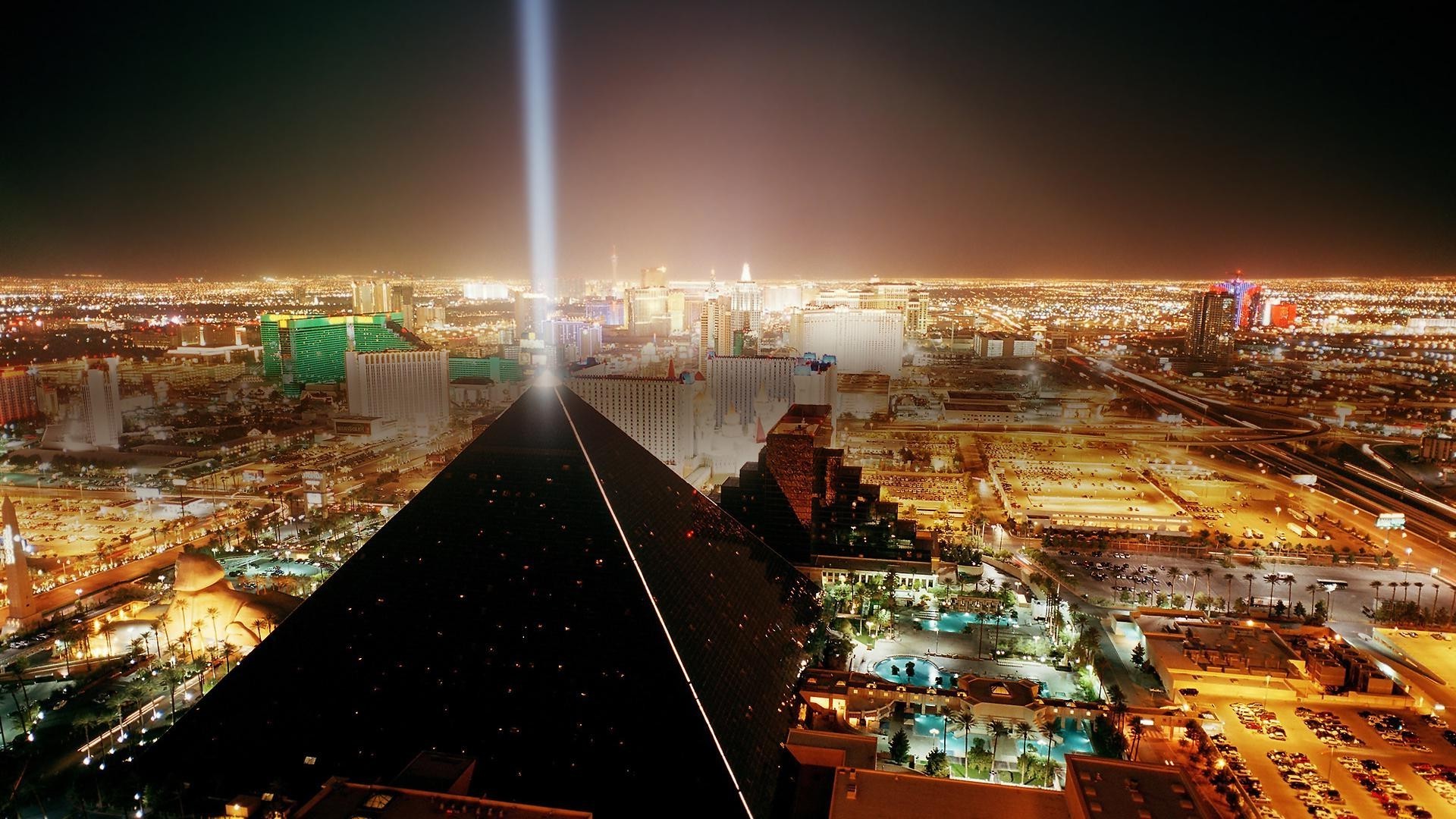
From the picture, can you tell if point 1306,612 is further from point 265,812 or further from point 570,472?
point 265,812

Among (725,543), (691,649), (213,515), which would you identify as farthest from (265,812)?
(213,515)

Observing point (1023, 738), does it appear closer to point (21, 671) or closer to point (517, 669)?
point (517, 669)

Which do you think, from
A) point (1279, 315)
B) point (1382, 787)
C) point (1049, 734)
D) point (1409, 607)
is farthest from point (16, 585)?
point (1279, 315)

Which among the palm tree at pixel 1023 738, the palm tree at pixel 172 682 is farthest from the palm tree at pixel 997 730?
the palm tree at pixel 172 682

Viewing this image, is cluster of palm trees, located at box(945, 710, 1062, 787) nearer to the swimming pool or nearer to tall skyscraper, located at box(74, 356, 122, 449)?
the swimming pool

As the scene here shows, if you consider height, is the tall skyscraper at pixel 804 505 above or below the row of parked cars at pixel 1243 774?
above

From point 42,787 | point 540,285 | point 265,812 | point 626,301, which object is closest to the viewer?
point 265,812

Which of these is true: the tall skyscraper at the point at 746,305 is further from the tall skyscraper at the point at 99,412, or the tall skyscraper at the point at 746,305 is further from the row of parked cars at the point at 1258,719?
the row of parked cars at the point at 1258,719
